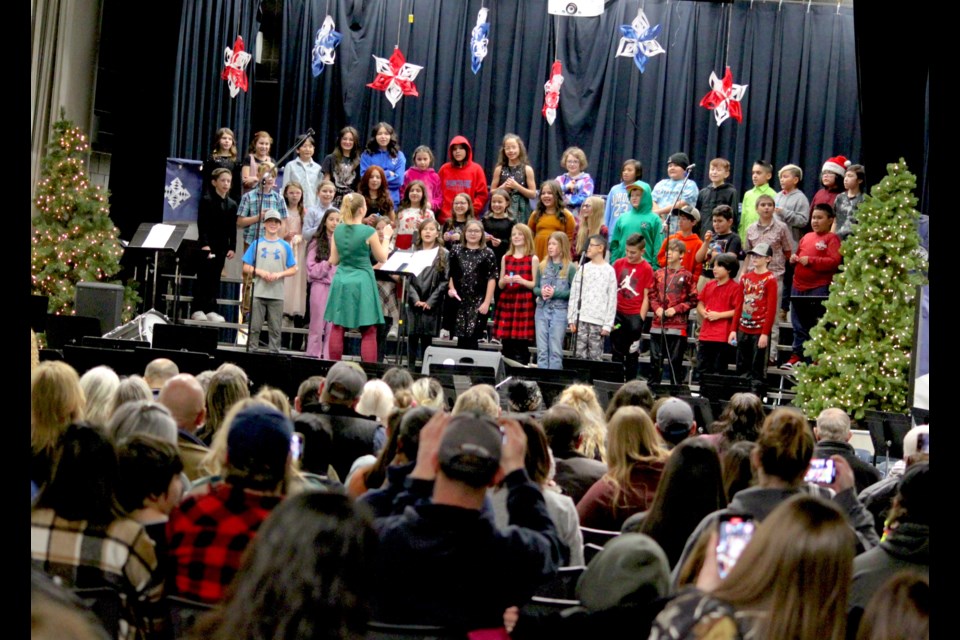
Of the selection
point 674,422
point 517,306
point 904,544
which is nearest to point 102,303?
point 517,306

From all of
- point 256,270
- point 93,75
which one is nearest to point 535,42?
point 93,75

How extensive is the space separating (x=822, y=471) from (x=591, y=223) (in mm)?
8765

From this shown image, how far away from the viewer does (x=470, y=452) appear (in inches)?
122

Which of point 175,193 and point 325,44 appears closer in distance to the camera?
point 175,193

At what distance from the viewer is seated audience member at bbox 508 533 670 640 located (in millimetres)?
3139

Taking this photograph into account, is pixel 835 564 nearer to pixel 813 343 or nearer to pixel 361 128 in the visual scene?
pixel 813 343

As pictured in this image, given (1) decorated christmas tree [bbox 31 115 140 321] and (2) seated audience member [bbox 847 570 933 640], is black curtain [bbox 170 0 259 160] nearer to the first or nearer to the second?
(1) decorated christmas tree [bbox 31 115 140 321]

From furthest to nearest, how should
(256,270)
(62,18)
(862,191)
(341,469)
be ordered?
(62,18)
(862,191)
(256,270)
(341,469)

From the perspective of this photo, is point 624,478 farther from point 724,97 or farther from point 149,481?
point 724,97

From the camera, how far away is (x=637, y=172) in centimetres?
1397

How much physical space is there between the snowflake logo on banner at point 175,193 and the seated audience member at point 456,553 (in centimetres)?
1318

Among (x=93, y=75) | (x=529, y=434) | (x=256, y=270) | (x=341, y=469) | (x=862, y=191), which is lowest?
(x=341, y=469)

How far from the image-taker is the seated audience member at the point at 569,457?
5.30m

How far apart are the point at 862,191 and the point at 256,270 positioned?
649 cm
